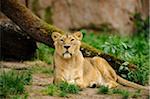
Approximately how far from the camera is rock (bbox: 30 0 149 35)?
59.2 feet

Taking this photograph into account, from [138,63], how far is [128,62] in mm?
416

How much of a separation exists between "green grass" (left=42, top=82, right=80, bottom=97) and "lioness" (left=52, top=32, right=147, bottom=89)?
0.76ft

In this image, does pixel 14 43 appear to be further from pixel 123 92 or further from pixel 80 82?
pixel 123 92

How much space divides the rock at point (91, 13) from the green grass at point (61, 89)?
8716 millimetres

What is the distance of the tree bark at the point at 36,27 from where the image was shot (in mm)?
10750

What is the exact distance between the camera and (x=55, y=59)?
31.0 feet

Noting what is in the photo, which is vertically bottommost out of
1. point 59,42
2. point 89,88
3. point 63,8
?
point 89,88

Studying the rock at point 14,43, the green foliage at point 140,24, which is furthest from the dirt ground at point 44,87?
the green foliage at point 140,24

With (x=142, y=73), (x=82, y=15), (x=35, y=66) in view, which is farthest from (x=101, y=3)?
(x=142, y=73)

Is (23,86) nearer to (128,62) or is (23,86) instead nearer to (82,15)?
(128,62)

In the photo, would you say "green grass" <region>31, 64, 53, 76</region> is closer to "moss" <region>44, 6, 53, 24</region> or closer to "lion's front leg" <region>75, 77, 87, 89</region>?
"lion's front leg" <region>75, 77, 87, 89</region>

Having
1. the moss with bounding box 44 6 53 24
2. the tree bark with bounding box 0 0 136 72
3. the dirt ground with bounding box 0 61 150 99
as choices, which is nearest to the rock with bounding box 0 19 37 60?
the dirt ground with bounding box 0 61 150 99

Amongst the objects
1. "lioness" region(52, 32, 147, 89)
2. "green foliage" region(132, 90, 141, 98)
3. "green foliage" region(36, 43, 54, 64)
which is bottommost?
"green foliage" region(132, 90, 141, 98)

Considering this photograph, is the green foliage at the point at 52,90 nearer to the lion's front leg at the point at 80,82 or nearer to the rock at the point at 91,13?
the lion's front leg at the point at 80,82
